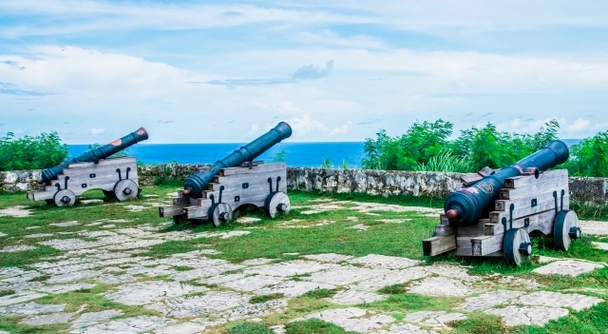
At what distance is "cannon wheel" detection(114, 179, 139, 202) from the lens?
52.4 ft

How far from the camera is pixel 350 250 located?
8.09 metres

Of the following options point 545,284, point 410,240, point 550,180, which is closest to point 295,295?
point 545,284

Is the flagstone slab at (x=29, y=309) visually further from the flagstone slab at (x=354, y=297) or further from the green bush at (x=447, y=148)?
the green bush at (x=447, y=148)

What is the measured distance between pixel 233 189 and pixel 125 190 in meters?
5.63

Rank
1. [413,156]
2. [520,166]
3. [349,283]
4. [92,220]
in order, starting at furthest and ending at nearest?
[413,156]
[92,220]
[520,166]
[349,283]

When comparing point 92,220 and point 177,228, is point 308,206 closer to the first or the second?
point 177,228

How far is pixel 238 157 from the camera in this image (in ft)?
38.0

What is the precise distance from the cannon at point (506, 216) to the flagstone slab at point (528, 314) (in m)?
1.59

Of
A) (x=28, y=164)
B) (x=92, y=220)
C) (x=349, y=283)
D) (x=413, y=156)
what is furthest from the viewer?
(x=28, y=164)

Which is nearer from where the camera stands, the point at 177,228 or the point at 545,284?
the point at 545,284

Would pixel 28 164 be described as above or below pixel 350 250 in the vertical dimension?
above

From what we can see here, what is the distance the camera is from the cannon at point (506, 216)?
6879mm

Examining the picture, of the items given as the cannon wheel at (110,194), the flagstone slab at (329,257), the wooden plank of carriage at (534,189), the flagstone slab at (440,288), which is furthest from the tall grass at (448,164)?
→ the flagstone slab at (440,288)

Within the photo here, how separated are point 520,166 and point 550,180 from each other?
47 cm
